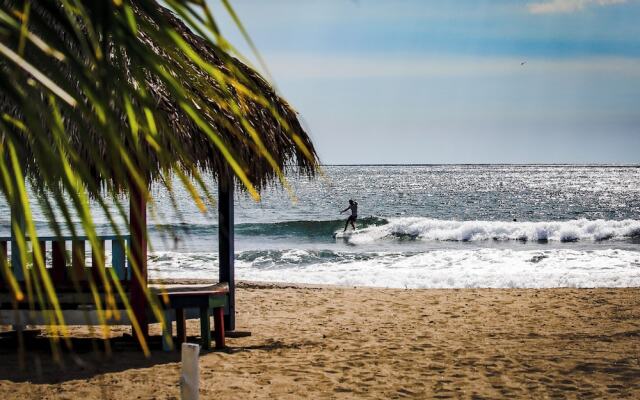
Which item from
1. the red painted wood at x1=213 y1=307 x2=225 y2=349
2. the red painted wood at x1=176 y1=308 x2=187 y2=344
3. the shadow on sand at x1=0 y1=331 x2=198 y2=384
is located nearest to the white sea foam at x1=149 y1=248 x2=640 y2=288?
the shadow on sand at x1=0 y1=331 x2=198 y2=384

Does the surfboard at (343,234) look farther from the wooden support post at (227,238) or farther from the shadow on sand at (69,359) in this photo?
the shadow on sand at (69,359)

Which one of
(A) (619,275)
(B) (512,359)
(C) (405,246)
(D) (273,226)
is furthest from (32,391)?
(D) (273,226)

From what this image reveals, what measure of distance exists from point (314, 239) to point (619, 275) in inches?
720

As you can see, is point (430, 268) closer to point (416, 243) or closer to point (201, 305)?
point (201, 305)

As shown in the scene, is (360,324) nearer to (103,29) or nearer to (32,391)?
(32,391)

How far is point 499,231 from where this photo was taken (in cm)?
3472

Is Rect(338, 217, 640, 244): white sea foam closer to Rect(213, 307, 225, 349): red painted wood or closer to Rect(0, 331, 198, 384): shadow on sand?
Rect(213, 307, 225, 349): red painted wood

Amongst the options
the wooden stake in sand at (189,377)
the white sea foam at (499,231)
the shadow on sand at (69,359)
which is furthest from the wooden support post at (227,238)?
the white sea foam at (499,231)

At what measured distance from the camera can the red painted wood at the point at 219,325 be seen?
23.6ft

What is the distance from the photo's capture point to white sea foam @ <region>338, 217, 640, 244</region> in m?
33.7

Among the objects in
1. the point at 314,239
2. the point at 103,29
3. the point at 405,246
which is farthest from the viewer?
the point at 314,239

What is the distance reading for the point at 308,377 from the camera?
258 inches

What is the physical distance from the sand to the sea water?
1360 mm

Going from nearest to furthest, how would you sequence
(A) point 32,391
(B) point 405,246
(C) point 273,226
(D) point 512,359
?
1. (A) point 32,391
2. (D) point 512,359
3. (B) point 405,246
4. (C) point 273,226
